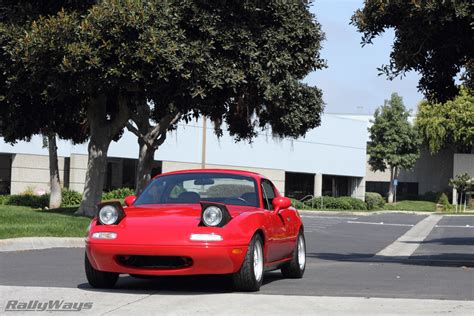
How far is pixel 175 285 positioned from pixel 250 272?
1.22m

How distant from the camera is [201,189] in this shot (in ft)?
31.8

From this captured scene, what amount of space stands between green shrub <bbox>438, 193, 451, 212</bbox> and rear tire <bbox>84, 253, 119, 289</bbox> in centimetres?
5970

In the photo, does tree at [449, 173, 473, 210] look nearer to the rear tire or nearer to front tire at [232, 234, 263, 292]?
front tire at [232, 234, 263, 292]

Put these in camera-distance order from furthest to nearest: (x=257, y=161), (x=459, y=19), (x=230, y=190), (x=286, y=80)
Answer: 1. (x=257, y=161)
2. (x=286, y=80)
3. (x=459, y=19)
4. (x=230, y=190)

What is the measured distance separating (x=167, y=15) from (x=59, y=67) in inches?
112

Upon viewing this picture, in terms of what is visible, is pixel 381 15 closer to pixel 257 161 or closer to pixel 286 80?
pixel 286 80

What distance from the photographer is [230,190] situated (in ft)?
32.2

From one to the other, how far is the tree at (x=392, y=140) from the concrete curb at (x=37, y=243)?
56.0 m

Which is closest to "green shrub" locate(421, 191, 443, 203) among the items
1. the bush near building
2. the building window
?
the building window

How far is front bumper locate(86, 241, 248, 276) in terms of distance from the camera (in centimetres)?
812

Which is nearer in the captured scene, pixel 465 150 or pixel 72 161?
pixel 72 161

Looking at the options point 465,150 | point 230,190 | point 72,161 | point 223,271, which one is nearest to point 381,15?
point 230,190

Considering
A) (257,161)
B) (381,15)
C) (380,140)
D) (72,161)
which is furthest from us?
(380,140)

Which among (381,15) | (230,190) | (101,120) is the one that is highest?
(381,15)
